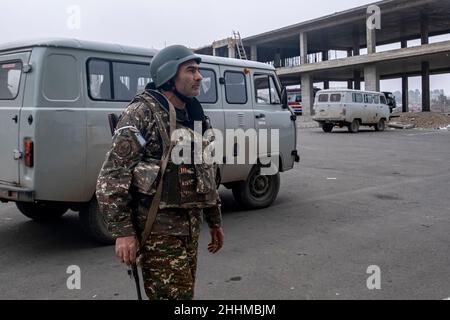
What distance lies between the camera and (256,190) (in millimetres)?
7402

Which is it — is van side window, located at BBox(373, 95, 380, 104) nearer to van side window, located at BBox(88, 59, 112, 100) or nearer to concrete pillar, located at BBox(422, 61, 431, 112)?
concrete pillar, located at BBox(422, 61, 431, 112)

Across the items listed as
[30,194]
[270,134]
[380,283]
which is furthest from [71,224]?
[380,283]

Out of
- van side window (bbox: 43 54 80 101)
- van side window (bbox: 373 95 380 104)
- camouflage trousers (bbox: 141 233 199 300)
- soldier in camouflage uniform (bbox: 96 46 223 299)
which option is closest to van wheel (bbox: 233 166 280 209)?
van side window (bbox: 43 54 80 101)

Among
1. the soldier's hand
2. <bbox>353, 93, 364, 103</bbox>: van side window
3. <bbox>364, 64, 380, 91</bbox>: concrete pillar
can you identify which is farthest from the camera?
<bbox>364, 64, 380, 91</bbox>: concrete pillar

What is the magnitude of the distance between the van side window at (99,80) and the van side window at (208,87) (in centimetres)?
144

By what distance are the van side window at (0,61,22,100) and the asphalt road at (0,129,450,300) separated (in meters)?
1.77

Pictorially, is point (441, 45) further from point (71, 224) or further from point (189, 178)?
point (189, 178)

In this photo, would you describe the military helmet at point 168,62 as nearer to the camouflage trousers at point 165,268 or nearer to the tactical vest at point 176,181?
the tactical vest at point 176,181

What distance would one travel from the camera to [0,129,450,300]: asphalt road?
13.3 ft

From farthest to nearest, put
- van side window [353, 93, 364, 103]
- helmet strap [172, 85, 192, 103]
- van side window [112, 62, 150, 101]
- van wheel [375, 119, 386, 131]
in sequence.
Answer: van wheel [375, 119, 386, 131] < van side window [353, 93, 364, 103] < van side window [112, 62, 150, 101] < helmet strap [172, 85, 192, 103]

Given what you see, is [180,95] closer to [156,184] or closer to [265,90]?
[156,184]

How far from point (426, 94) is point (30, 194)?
3745 cm

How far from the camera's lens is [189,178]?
251cm

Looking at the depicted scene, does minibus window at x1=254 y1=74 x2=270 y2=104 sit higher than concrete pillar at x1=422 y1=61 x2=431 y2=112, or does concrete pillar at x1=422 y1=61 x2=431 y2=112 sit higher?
concrete pillar at x1=422 y1=61 x2=431 y2=112
